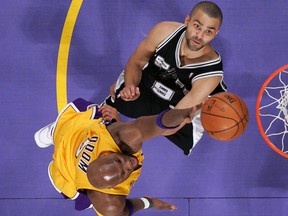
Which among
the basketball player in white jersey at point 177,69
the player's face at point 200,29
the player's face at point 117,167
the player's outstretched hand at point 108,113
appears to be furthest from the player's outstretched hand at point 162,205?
the player's face at point 200,29

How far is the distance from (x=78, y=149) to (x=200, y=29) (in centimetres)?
118

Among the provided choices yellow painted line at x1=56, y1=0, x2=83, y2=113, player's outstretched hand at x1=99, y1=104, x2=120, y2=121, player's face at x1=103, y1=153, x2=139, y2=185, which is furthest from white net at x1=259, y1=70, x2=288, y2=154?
yellow painted line at x1=56, y1=0, x2=83, y2=113

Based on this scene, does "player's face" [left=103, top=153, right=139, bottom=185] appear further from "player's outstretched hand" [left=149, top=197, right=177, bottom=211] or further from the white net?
the white net

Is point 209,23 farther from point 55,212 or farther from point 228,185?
point 55,212

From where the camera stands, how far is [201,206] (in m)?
3.71

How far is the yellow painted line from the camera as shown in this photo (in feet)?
12.4

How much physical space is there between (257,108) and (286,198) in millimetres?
926

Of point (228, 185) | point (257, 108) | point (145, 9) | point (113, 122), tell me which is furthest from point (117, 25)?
point (228, 185)

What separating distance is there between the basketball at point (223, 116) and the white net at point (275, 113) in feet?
4.13

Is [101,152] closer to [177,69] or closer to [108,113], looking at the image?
[108,113]

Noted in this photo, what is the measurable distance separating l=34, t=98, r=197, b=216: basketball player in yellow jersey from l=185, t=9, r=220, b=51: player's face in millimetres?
637

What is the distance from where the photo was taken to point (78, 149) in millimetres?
2832

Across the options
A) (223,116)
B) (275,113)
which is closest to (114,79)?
(275,113)

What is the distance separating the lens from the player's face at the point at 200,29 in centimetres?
271
